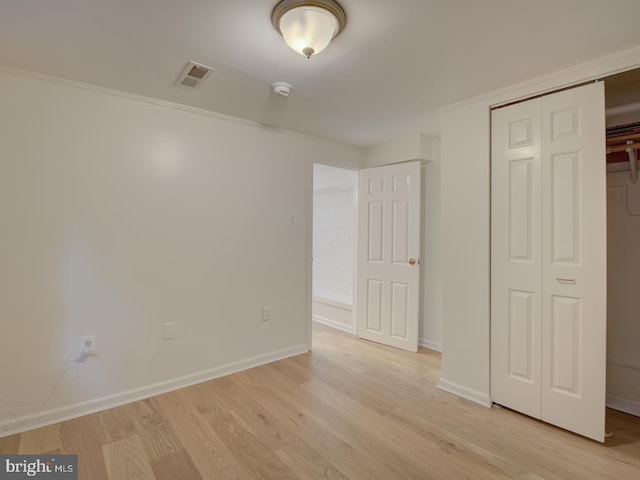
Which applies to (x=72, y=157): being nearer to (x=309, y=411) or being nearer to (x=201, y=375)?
(x=201, y=375)

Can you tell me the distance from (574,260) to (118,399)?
3.18m

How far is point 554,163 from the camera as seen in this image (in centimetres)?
204

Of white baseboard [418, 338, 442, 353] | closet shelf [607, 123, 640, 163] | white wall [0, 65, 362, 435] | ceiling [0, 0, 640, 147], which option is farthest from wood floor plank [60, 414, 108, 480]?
closet shelf [607, 123, 640, 163]

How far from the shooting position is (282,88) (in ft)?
7.25

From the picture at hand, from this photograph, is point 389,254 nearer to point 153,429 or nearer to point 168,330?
point 168,330

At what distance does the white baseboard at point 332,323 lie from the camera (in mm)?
4086

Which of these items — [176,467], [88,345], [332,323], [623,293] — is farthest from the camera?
[332,323]

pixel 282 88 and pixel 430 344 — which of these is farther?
pixel 430 344

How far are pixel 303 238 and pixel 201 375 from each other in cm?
154

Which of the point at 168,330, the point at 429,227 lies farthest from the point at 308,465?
the point at 429,227

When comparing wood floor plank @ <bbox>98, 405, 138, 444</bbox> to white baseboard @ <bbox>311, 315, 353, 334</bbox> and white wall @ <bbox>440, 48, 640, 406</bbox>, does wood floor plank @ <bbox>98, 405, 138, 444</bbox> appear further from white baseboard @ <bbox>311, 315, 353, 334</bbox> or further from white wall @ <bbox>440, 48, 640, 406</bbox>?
white baseboard @ <bbox>311, 315, 353, 334</bbox>

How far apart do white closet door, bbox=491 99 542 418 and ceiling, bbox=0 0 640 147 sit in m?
0.35

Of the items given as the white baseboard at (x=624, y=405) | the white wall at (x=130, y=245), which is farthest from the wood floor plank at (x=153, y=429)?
the white baseboard at (x=624, y=405)

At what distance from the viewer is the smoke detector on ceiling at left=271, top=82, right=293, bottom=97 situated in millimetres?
2187
